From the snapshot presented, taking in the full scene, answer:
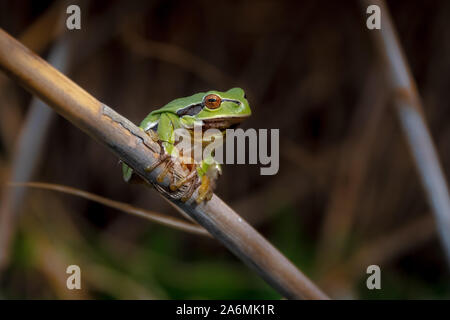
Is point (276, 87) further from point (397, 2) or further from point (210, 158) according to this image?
point (210, 158)

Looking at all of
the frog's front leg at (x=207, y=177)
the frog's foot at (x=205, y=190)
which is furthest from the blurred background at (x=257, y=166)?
the frog's foot at (x=205, y=190)

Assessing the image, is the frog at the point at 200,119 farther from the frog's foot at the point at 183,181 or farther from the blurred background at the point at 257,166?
the blurred background at the point at 257,166

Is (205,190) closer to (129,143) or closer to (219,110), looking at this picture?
(129,143)

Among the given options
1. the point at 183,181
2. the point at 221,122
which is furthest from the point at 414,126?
the point at 183,181

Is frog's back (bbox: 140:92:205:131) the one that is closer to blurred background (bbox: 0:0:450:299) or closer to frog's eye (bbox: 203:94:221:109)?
frog's eye (bbox: 203:94:221:109)

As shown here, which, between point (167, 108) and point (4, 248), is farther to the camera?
point (4, 248)

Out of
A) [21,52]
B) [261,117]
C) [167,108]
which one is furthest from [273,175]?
[21,52]

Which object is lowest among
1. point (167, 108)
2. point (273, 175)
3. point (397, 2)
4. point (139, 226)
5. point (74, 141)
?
point (167, 108)
